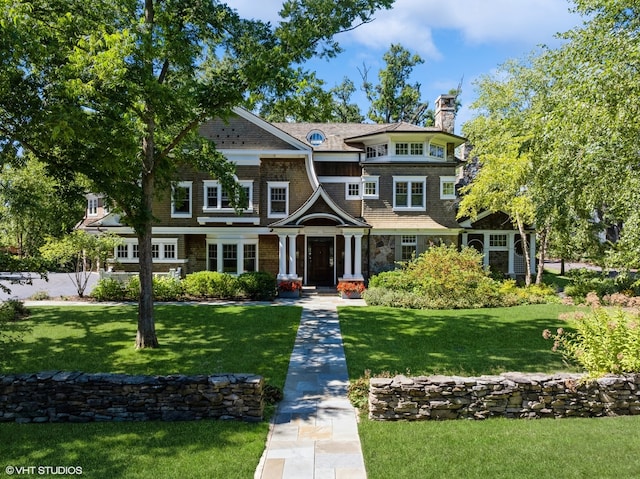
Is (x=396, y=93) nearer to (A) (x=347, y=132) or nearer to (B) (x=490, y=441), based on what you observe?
(A) (x=347, y=132)

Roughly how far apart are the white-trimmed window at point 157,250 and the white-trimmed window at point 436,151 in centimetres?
1512

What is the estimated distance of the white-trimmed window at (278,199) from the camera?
23.3 meters

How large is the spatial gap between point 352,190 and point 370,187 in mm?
1081

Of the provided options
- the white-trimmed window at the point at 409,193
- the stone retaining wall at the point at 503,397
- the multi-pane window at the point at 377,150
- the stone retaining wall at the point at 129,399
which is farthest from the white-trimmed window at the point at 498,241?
the stone retaining wall at the point at 129,399

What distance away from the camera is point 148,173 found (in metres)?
11.7

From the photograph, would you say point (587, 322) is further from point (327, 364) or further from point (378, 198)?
point (378, 198)

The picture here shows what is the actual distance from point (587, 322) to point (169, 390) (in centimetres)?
787

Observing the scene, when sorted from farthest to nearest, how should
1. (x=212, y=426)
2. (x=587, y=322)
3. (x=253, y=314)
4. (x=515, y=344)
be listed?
(x=253, y=314), (x=515, y=344), (x=587, y=322), (x=212, y=426)

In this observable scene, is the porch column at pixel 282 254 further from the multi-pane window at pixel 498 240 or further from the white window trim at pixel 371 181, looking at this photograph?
the multi-pane window at pixel 498 240

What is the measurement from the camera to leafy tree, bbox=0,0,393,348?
8359 millimetres

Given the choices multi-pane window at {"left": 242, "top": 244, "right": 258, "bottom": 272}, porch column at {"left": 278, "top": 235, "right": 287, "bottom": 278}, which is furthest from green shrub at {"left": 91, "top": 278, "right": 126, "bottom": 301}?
porch column at {"left": 278, "top": 235, "right": 287, "bottom": 278}

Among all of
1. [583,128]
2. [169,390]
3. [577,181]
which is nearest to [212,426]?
[169,390]

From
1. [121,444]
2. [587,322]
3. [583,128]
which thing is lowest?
[121,444]

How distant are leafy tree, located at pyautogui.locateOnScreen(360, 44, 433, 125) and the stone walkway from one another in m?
39.4
